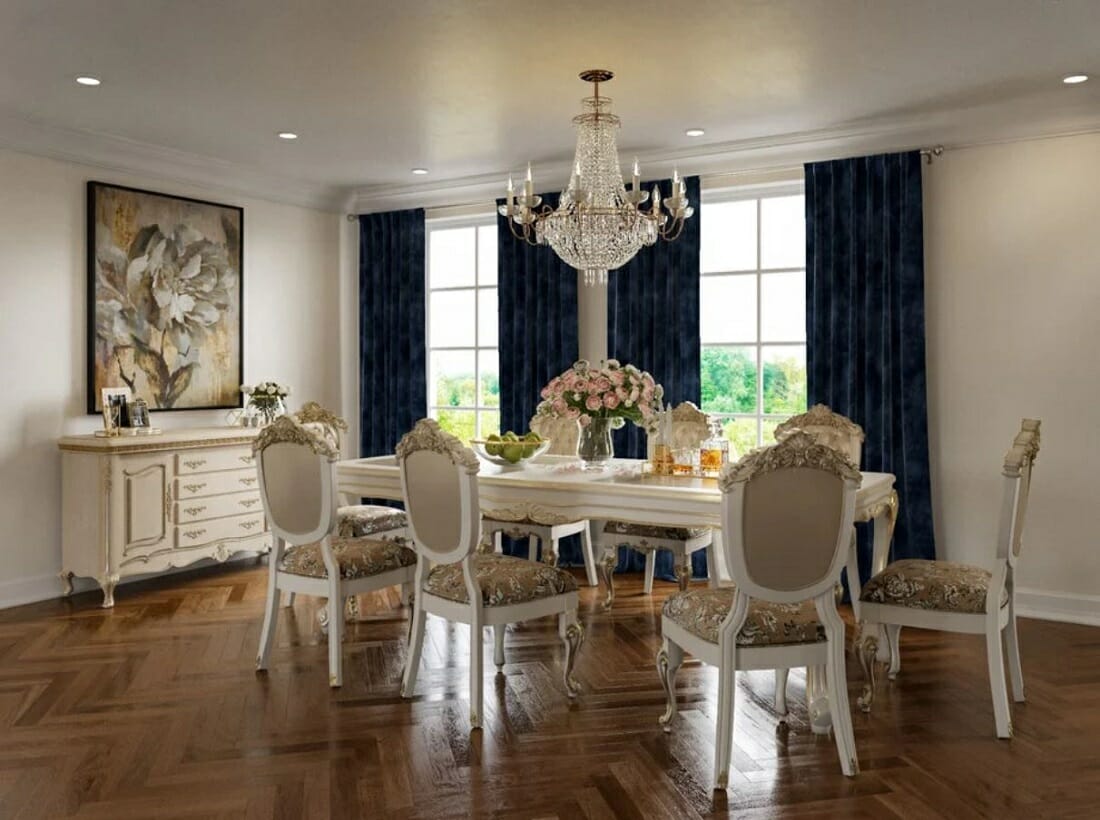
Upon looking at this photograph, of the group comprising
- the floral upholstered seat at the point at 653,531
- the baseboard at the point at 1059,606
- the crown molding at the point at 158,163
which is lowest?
the baseboard at the point at 1059,606

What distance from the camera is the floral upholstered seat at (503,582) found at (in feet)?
11.7

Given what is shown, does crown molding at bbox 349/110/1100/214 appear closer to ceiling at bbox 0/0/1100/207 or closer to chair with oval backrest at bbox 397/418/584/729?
ceiling at bbox 0/0/1100/207

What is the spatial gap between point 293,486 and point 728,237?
11.1 ft

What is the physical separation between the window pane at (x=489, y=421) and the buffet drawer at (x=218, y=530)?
1720 mm

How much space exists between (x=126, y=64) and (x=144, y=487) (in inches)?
94.3

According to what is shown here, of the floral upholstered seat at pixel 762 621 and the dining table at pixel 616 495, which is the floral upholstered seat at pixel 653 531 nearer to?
the dining table at pixel 616 495

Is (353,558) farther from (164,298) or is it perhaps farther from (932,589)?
(164,298)

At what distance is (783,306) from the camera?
5879mm

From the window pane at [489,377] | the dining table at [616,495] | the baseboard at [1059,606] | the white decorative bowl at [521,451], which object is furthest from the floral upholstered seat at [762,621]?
the window pane at [489,377]

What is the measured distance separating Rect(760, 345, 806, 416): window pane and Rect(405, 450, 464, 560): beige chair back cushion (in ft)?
9.50

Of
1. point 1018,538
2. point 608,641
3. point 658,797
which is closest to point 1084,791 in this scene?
point 1018,538

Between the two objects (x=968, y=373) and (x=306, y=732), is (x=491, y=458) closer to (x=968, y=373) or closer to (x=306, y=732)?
(x=306, y=732)

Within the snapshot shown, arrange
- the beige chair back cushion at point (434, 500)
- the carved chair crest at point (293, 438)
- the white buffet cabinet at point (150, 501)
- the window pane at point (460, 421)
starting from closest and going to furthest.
Result: the beige chair back cushion at point (434, 500), the carved chair crest at point (293, 438), the white buffet cabinet at point (150, 501), the window pane at point (460, 421)

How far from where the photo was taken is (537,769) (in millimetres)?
3061
